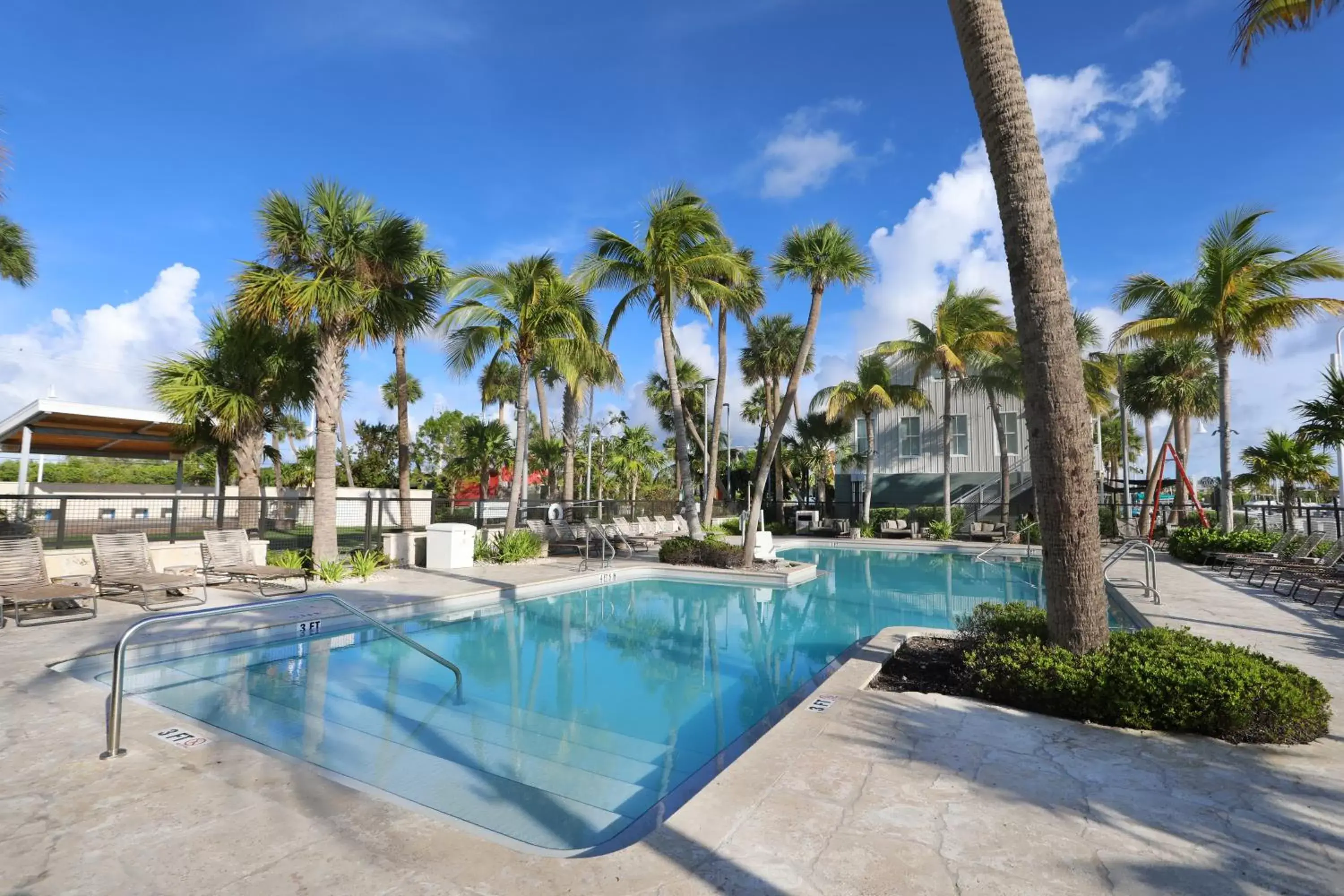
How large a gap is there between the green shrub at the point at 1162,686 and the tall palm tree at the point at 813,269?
365 inches

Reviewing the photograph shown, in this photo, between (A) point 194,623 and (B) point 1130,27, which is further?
(B) point 1130,27

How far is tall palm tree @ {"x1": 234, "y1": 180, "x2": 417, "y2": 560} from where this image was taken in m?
12.2

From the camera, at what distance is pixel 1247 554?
46.9ft

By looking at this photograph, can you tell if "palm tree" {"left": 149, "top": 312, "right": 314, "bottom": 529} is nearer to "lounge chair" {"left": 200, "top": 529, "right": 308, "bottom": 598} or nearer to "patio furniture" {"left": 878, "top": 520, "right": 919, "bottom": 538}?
"lounge chair" {"left": 200, "top": 529, "right": 308, "bottom": 598}

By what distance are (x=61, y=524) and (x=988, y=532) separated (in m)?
25.0

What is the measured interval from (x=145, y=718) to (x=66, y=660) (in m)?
2.32

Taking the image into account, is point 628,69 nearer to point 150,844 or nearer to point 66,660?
point 66,660

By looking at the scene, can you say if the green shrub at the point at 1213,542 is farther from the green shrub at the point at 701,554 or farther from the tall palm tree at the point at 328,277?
the tall palm tree at the point at 328,277

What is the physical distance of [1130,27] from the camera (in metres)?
10.1

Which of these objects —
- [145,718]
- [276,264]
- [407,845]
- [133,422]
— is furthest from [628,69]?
[133,422]

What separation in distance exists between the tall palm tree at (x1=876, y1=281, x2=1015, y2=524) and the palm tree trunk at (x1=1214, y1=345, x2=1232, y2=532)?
880 centimetres

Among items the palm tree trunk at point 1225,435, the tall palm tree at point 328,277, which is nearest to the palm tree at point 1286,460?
the palm tree trunk at point 1225,435

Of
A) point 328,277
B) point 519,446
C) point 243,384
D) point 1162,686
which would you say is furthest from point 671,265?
point 1162,686

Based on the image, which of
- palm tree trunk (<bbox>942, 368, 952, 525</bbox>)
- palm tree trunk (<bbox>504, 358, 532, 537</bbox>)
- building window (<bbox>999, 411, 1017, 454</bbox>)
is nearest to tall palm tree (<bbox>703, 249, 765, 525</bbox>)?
palm tree trunk (<bbox>504, 358, 532, 537</bbox>)
